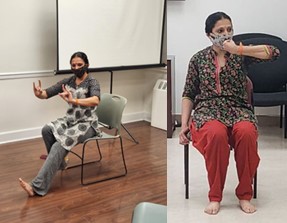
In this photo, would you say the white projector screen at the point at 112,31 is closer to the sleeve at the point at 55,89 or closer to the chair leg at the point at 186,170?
the sleeve at the point at 55,89

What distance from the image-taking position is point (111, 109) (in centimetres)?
137

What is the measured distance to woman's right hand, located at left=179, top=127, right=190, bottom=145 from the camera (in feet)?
1.97

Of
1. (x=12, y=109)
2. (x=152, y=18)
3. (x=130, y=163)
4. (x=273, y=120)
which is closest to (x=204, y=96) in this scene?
(x=273, y=120)

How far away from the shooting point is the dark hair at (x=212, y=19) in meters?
0.55

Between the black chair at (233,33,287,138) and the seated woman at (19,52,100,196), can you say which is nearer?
the black chair at (233,33,287,138)

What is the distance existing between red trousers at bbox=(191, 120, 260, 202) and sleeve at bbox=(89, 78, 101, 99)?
3.20ft

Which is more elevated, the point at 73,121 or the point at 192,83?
the point at 192,83

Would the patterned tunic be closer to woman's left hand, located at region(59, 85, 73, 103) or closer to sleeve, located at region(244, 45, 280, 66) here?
woman's left hand, located at region(59, 85, 73, 103)

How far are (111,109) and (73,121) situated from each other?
584 mm

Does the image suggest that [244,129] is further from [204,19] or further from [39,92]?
[39,92]

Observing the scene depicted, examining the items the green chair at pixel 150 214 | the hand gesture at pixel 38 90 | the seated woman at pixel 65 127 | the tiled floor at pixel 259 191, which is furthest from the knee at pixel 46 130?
the tiled floor at pixel 259 191

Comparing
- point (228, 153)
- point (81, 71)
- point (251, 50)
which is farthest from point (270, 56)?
point (81, 71)

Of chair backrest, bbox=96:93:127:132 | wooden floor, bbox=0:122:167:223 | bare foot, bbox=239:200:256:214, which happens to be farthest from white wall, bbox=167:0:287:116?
wooden floor, bbox=0:122:167:223

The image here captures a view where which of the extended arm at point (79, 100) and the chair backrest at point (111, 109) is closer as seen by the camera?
the chair backrest at point (111, 109)
